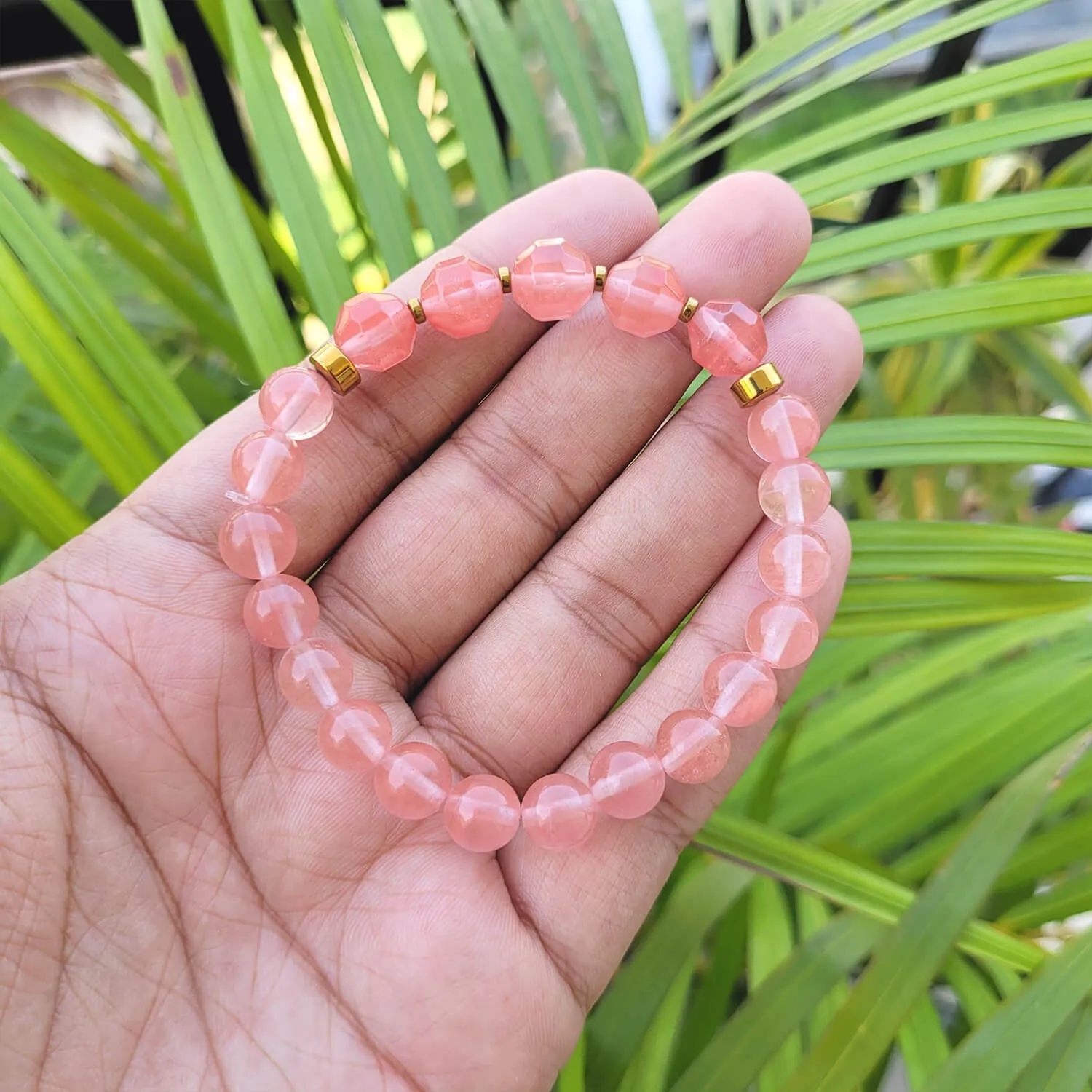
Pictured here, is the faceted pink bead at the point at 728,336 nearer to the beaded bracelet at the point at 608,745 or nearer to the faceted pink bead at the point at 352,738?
the beaded bracelet at the point at 608,745

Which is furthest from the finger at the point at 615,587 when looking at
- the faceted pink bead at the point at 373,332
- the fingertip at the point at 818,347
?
the faceted pink bead at the point at 373,332

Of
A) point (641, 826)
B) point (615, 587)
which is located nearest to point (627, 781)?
point (641, 826)

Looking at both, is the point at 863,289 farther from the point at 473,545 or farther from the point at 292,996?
the point at 292,996

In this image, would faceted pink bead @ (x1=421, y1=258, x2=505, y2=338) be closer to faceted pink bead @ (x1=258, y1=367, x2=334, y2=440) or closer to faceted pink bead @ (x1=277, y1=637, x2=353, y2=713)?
faceted pink bead @ (x1=258, y1=367, x2=334, y2=440)

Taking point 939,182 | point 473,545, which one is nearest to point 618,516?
point 473,545

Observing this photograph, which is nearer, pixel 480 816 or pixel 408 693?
pixel 480 816

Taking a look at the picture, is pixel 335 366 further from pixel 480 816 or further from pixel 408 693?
pixel 480 816

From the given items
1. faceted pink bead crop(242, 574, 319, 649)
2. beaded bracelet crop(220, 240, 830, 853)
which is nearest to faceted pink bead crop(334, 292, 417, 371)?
beaded bracelet crop(220, 240, 830, 853)
